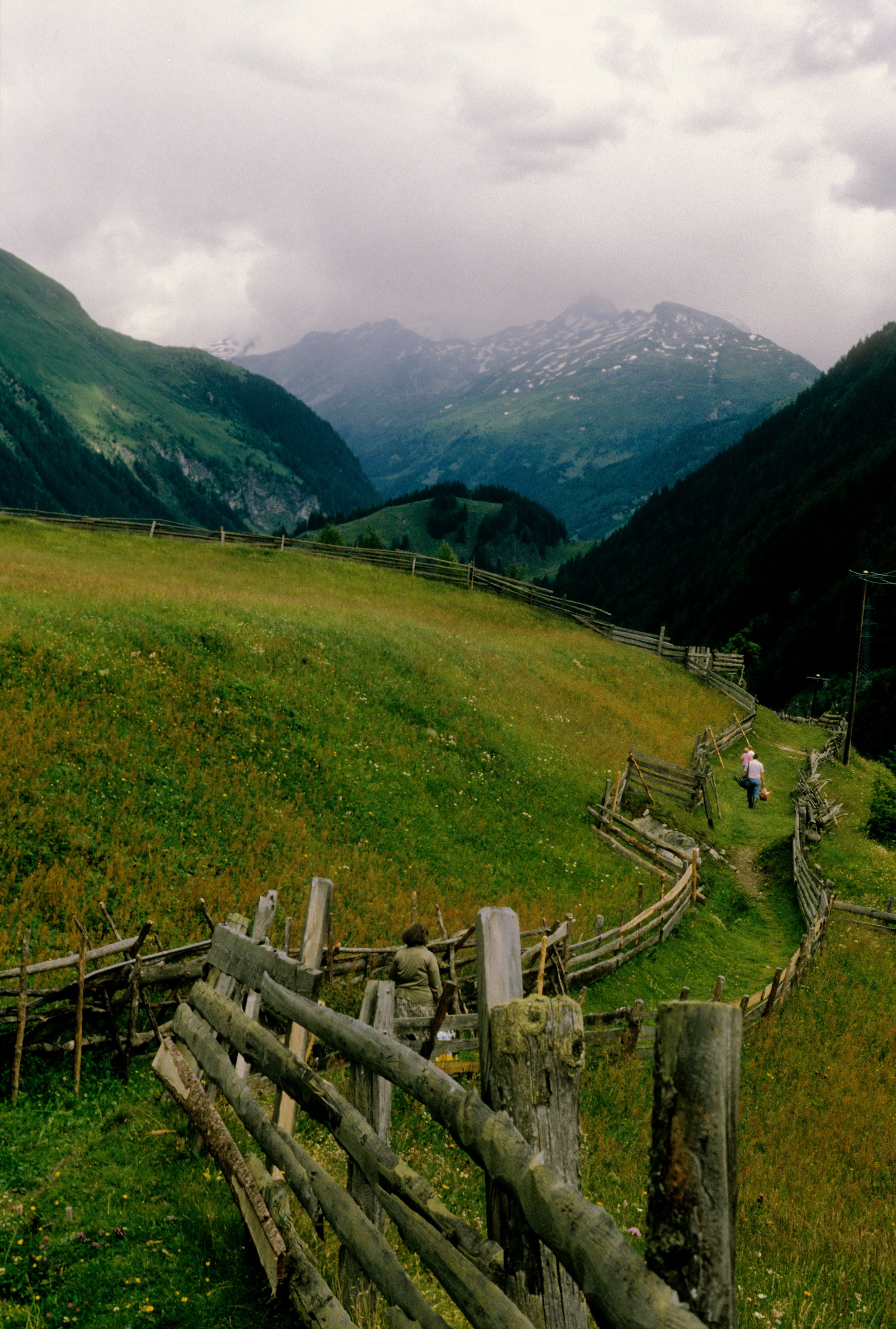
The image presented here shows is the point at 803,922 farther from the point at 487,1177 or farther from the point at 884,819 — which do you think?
the point at 487,1177

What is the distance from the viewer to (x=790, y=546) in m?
121

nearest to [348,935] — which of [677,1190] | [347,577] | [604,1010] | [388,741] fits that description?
[604,1010]

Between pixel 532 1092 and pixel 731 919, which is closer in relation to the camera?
pixel 532 1092

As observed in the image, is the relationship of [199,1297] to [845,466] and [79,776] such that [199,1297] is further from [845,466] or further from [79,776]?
[845,466]

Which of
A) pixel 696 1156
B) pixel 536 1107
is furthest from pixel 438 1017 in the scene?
pixel 696 1156

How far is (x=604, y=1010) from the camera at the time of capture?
13180mm

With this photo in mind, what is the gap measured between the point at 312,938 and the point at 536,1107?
14.0ft

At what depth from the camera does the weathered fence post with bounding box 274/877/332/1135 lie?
5.93 m

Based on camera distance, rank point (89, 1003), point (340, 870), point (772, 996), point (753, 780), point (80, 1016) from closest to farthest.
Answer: point (80, 1016) < point (89, 1003) < point (772, 996) < point (340, 870) < point (753, 780)

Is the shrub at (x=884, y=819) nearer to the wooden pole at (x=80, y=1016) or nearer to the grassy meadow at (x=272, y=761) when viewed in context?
the grassy meadow at (x=272, y=761)

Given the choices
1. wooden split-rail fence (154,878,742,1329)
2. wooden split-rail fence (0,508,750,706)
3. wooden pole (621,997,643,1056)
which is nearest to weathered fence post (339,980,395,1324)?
wooden split-rail fence (154,878,742,1329)

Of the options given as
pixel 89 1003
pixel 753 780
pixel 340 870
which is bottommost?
pixel 753 780

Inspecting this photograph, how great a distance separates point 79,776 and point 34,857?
2444 mm

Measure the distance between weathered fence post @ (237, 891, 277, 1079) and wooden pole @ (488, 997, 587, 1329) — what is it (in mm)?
4668
